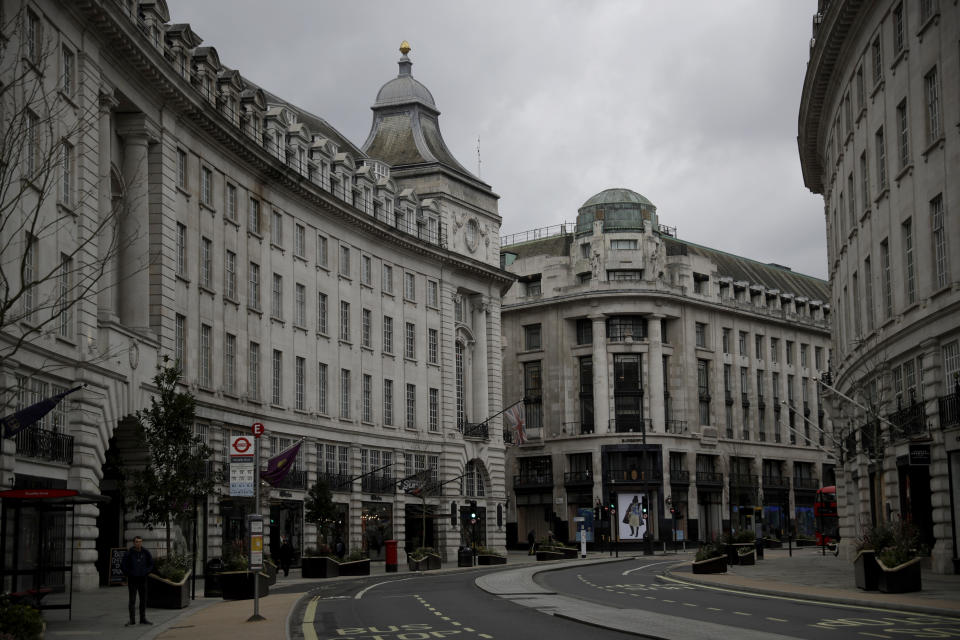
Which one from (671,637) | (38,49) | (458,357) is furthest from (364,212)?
(671,637)

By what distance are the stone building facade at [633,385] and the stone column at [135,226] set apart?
59.2m

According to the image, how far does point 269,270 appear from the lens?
60.1 meters

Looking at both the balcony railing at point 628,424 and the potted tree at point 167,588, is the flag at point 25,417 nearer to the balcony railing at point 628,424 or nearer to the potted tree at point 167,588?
the potted tree at point 167,588

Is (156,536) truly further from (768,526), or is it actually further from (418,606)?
(768,526)

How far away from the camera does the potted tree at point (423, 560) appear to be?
5792 centimetres

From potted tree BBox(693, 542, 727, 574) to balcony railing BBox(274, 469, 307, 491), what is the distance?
2252 centimetres

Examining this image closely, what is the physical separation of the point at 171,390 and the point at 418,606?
10016 millimetres

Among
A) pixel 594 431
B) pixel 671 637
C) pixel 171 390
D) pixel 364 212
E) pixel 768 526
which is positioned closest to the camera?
pixel 671 637

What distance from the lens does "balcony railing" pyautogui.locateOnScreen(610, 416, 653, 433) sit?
103938mm

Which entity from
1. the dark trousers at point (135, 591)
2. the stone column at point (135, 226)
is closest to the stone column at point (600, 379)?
the stone column at point (135, 226)

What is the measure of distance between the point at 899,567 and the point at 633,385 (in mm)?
75602

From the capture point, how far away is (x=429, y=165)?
3187 inches

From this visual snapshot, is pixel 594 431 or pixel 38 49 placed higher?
pixel 38 49

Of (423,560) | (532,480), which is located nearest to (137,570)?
(423,560)
